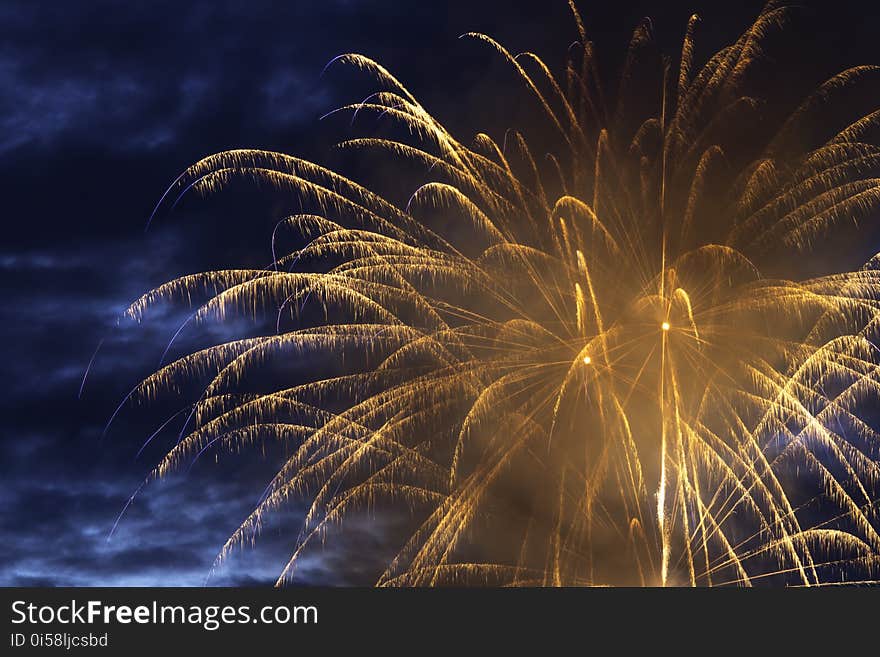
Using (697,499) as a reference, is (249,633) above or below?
below

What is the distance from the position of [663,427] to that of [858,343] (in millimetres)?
7534

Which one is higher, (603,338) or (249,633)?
(603,338)

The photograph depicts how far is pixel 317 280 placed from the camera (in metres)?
48.0

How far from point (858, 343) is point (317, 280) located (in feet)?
63.6

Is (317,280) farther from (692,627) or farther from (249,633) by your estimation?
(692,627)

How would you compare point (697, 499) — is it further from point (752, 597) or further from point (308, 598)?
point (308, 598)

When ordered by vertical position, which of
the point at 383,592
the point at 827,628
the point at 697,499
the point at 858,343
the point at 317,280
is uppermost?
the point at 317,280

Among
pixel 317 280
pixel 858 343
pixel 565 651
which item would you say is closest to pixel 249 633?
pixel 565 651

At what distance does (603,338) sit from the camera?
165 feet

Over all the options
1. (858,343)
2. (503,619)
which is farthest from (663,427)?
(503,619)

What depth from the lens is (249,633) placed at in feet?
133

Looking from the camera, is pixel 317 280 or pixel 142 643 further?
pixel 317 280

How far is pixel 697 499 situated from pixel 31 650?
931 inches

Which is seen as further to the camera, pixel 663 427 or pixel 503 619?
pixel 663 427
